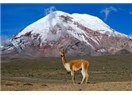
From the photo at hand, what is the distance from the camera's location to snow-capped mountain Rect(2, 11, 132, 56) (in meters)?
118

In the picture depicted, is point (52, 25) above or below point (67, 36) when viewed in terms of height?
above

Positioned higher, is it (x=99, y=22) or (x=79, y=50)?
(x=99, y=22)

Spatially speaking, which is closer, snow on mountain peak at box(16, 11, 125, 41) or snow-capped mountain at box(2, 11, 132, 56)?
snow-capped mountain at box(2, 11, 132, 56)

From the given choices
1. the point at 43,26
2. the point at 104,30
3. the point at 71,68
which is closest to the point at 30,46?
the point at 43,26

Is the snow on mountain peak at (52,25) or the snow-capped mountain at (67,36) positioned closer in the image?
the snow-capped mountain at (67,36)

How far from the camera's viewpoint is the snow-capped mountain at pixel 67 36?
118 m

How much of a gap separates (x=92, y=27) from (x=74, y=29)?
9580mm

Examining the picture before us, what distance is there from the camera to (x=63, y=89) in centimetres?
1753

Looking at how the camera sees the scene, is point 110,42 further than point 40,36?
No

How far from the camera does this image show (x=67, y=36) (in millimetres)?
129500

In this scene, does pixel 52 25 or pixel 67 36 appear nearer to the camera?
pixel 67 36
